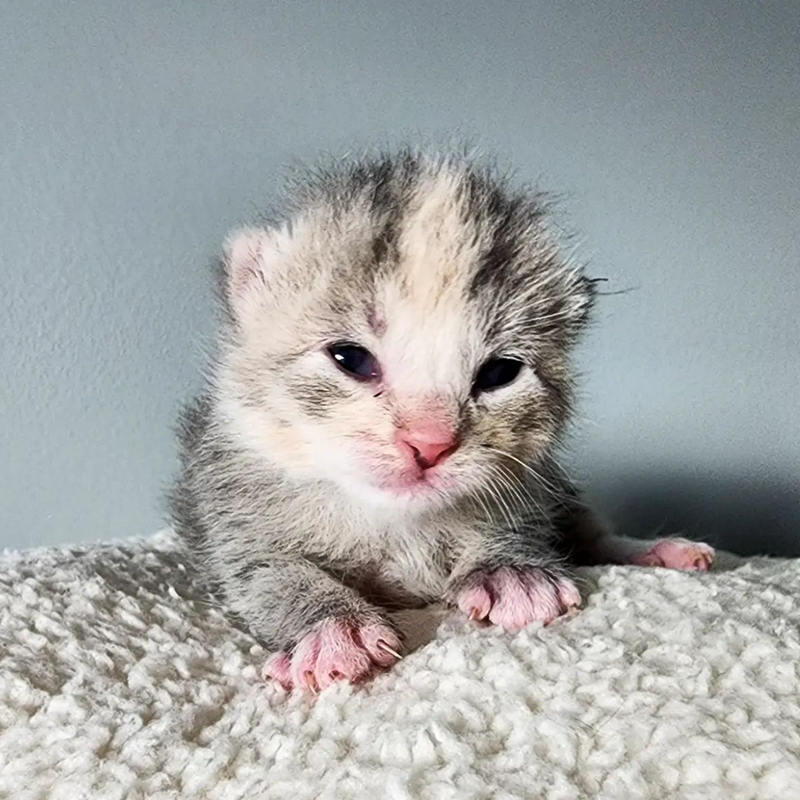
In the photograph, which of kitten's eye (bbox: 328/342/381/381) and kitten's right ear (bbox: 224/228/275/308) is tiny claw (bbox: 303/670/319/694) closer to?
kitten's eye (bbox: 328/342/381/381)

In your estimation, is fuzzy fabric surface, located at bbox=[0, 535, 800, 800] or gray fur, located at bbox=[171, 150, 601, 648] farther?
gray fur, located at bbox=[171, 150, 601, 648]

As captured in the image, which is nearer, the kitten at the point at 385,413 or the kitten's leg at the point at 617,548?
the kitten at the point at 385,413

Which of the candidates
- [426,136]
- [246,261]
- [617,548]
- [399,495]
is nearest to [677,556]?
[617,548]

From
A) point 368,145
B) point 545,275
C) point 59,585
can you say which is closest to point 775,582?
point 545,275

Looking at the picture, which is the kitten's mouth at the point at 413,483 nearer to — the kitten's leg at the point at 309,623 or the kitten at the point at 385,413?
the kitten at the point at 385,413

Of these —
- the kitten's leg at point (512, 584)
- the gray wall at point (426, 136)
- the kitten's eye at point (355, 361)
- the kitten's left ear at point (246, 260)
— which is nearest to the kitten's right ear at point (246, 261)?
the kitten's left ear at point (246, 260)

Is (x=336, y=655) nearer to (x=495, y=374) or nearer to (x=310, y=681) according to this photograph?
(x=310, y=681)

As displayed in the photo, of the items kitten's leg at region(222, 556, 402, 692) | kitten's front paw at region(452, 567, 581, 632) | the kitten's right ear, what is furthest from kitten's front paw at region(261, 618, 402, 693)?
the kitten's right ear
